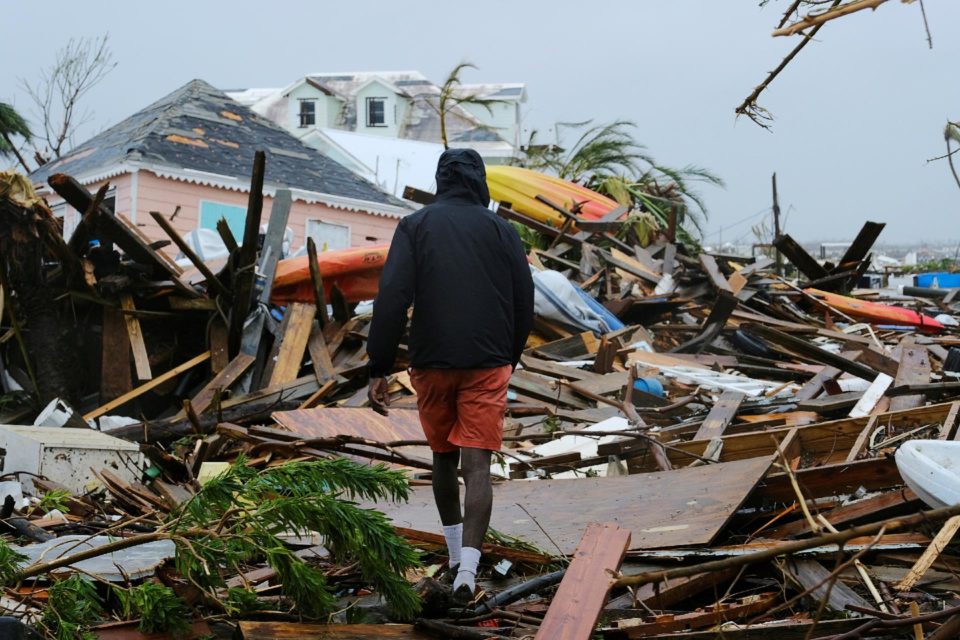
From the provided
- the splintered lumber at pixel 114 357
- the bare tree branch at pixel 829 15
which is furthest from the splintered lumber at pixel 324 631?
the splintered lumber at pixel 114 357

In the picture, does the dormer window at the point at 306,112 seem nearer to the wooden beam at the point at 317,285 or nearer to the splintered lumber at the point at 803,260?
the splintered lumber at the point at 803,260

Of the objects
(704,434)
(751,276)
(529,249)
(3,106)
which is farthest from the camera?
(3,106)

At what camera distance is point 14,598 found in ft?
10.1

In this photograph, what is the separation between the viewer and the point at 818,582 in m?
3.43

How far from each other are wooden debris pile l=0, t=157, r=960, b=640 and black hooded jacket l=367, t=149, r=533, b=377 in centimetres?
63

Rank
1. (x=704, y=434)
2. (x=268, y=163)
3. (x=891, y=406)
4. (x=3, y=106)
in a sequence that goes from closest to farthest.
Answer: (x=704, y=434) < (x=891, y=406) < (x=268, y=163) < (x=3, y=106)

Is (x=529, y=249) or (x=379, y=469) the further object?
(x=529, y=249)

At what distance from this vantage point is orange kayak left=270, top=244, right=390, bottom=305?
9.29m

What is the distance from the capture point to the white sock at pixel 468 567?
11.5 ft

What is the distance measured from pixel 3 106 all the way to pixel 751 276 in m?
18.0

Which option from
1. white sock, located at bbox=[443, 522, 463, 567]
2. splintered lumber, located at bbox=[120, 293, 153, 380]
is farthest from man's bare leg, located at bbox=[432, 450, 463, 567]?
splintered lumber, located at bbox=[120, 293, 153, 380]

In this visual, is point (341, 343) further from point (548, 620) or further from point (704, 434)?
point (548, 620)

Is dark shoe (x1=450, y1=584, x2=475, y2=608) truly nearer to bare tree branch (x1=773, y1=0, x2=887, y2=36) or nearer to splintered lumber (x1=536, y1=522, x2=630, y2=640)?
splintered lumber (x1=536, y1=522, x2=630, y2=640)

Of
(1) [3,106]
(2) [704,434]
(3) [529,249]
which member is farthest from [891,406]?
(1) [3,106]
